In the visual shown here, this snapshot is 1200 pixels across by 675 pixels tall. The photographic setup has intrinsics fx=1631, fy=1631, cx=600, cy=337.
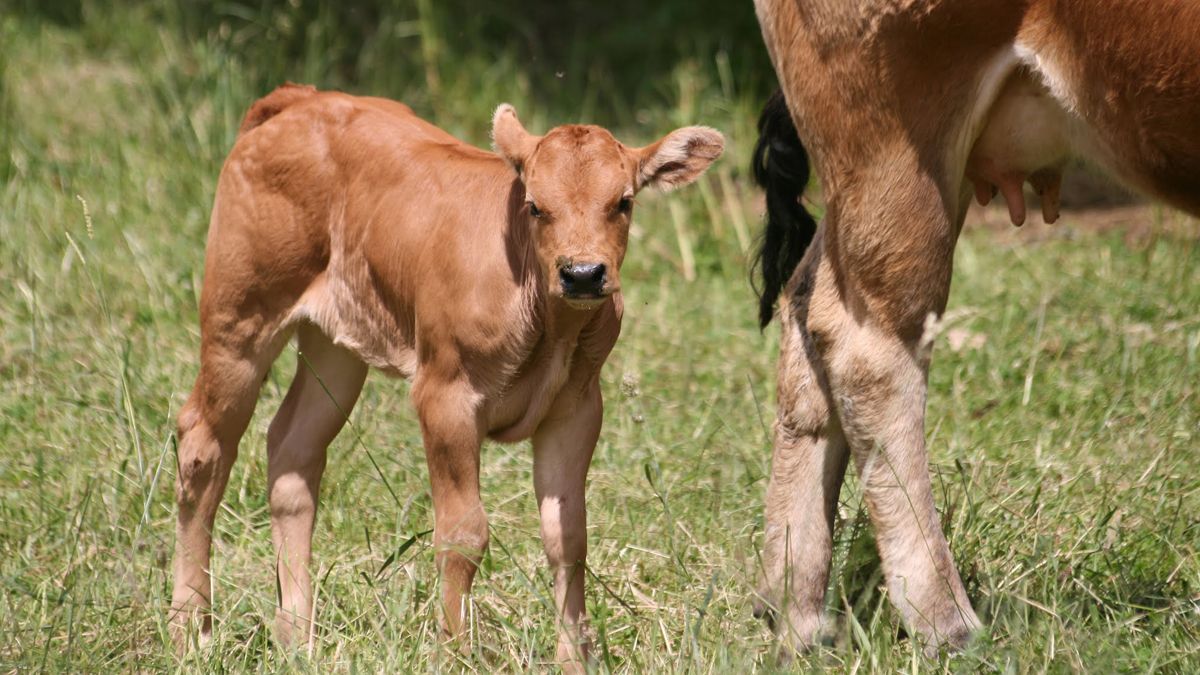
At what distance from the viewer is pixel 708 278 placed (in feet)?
26.9

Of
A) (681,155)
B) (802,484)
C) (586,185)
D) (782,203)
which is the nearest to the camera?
(586,185)

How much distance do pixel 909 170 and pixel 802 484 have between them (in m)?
0.99

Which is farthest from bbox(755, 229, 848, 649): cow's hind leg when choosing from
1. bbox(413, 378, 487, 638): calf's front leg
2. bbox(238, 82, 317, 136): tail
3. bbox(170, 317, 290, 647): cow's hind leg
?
bbox(238, 82, 317, 136): tail

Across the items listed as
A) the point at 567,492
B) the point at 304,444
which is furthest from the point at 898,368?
the point at 304,444

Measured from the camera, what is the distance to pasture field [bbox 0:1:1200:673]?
170 inches

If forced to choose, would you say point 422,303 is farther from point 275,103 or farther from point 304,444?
point 275,103

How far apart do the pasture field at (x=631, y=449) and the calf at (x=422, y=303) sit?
0.21 m

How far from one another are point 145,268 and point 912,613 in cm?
410

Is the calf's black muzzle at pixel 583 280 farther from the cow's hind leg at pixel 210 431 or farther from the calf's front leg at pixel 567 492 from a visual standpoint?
the cow's hind leg at pixel 210 431

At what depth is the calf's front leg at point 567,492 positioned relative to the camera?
434cm

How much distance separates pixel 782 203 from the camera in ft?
17.1

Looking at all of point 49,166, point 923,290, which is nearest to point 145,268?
point 49,166

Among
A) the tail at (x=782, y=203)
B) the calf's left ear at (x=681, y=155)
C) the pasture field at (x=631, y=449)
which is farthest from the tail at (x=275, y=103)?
the tail at (x=782, y=203)

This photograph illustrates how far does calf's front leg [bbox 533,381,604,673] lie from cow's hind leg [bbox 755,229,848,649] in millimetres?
585
